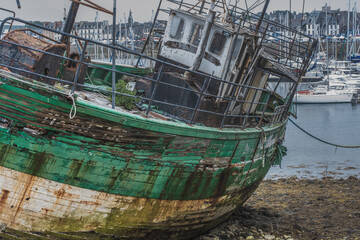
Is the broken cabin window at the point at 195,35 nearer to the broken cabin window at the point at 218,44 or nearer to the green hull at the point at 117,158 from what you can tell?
the broken cabin window at the point at 218,44

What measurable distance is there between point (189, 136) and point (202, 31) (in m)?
2.53

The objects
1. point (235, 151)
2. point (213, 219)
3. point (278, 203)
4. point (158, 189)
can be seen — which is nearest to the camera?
point (158, 189)

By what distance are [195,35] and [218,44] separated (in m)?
0.56

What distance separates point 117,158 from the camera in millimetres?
6004

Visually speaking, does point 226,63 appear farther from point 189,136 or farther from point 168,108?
point 189,136

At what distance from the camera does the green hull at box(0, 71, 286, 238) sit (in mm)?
5520

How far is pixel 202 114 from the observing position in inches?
314

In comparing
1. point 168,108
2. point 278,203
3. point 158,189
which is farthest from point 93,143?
point 278,203

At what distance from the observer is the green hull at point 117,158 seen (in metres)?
5.52

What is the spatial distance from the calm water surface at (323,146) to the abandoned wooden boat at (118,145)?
12.4 metres

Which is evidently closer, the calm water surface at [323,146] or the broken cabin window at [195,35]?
the broken cabin window at [195,35]

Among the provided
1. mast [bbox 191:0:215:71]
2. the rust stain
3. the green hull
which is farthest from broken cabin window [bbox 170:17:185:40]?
the rust stain

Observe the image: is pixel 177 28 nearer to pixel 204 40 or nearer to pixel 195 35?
pixel 195 35

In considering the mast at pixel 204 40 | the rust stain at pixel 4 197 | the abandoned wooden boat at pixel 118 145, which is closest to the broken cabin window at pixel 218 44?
the abandoned wooden boat at pixel 118 145
